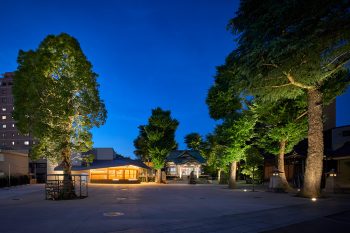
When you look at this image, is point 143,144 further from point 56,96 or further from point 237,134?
point 56,96

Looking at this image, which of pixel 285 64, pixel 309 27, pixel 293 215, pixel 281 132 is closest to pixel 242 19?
pixel 285 64

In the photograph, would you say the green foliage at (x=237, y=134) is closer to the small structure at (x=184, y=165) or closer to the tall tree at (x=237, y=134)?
the tall tree at (x=237, y=134)

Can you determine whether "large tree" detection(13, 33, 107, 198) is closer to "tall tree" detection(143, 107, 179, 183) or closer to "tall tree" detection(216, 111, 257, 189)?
"tall tree" detection(216, 111, 257, 189)

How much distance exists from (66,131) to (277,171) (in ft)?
58.7

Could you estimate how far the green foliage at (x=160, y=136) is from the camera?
49.7 m

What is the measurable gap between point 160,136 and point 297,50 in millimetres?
35727

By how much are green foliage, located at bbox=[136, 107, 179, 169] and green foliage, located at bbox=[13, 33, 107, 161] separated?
2768 centimetres

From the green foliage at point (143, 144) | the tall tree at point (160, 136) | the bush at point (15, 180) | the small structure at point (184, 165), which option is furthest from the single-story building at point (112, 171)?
the small structure at point (184, 165)

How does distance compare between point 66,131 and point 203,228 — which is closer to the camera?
point 203,228

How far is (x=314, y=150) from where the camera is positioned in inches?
790

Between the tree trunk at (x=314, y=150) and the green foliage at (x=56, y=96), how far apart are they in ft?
49.0

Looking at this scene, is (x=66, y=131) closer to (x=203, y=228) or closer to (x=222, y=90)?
(x=203, y=228)

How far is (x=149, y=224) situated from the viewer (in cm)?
1035

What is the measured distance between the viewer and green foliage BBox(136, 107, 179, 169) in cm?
4966
